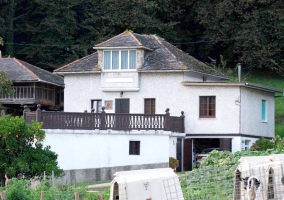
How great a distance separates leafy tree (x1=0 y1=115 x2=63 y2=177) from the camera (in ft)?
115

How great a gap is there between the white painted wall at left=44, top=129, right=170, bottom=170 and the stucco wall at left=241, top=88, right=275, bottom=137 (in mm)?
5705

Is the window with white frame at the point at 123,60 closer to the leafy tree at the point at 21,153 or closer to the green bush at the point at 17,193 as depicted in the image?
the leafy tree at the point at 21,153

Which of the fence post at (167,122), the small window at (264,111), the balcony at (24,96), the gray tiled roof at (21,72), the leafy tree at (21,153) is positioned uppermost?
the gray tiled roof at (21,72)

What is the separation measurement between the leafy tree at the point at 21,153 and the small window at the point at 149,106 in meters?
Answer: 16.1

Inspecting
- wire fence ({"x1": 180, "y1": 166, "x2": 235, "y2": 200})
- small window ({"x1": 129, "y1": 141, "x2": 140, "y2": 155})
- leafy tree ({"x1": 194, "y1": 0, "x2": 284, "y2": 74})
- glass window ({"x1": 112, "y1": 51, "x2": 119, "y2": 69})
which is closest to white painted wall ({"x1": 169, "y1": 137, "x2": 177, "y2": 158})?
small window ({"x1": 129, "y1": 141, "x2": 140, "y2": 155})

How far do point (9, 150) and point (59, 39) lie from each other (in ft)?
132

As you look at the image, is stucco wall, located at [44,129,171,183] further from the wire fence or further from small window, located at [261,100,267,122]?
the wire fence

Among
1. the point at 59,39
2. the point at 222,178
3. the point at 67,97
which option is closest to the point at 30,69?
the point at 67,97

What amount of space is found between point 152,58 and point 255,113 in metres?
6.83

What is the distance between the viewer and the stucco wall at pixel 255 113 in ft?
167

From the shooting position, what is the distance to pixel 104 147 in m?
46.9

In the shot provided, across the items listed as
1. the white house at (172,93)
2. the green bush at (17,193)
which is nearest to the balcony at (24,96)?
the white house at (172,93)

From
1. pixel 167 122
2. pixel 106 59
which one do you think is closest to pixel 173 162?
pixel 167 122

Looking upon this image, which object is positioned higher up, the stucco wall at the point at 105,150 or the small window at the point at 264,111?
the small window at the point at 264,111
